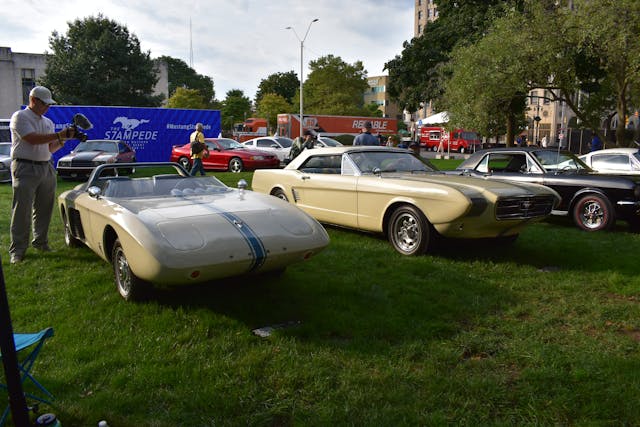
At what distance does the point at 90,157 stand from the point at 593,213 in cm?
1389

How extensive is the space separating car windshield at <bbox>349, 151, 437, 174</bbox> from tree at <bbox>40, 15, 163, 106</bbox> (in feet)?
121

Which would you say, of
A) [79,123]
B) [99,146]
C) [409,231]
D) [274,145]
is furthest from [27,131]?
[274,145]

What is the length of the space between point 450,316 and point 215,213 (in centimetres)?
211

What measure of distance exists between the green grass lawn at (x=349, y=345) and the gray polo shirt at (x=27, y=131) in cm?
118

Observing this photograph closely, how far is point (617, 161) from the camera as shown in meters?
9.52

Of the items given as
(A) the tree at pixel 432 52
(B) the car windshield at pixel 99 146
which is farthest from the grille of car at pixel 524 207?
(A) the tree at pixel 432 52

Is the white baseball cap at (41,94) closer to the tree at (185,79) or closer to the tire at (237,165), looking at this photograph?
the tire at (237,165)

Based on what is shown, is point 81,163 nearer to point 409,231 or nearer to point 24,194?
point 24,194

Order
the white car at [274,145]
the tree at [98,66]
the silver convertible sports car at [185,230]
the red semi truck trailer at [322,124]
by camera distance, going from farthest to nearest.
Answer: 1. the tree at [98,66]
2. the red semi truck trailer at [322,124]
3. the white car at [274,145]
4. the silver convertible sports car at [185,230]

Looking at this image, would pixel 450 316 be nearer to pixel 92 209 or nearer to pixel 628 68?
pixel 92 209

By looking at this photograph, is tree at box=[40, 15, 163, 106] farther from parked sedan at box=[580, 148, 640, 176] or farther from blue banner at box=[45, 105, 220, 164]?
parked sedan at box=[580, 148, 640, 176]

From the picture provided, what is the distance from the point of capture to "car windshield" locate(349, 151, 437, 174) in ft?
23.0

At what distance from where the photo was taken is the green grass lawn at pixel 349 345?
9.02 feet

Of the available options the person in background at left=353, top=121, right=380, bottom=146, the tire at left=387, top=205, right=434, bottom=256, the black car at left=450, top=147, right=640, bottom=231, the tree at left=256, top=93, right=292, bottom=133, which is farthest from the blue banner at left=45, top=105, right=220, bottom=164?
the tree at left=256, top=93, right=292, bottom=133
